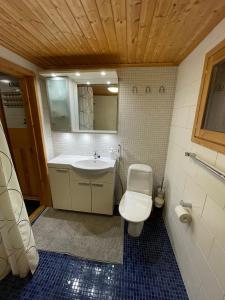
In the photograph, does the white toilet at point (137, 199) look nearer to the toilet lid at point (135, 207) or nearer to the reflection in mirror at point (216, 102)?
the toilet lid at point (135, 207)

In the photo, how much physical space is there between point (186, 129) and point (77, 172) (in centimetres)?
142

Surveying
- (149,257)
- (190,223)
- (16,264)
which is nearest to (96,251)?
(149,257)

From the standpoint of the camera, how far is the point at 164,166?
2.13 metres

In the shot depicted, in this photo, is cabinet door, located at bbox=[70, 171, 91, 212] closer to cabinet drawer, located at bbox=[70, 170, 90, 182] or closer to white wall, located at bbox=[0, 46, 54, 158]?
cabinet drawer, located at bbox=[70, 170, 90, 182]

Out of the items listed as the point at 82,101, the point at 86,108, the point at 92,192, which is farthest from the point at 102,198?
the point at 82,101

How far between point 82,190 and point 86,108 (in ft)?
3.96

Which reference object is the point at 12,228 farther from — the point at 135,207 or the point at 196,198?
the point at 196,198

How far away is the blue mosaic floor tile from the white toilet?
276mm

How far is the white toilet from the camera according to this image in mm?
1550

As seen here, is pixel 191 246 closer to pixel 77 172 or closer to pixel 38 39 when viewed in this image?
pixel 77 172

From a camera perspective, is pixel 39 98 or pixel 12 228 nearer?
pixel 12 228

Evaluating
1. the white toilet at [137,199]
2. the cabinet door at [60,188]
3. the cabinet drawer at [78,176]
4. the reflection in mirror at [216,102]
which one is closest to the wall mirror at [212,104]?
the reflection in mirror at [216,102]

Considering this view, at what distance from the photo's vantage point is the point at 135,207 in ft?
5.39

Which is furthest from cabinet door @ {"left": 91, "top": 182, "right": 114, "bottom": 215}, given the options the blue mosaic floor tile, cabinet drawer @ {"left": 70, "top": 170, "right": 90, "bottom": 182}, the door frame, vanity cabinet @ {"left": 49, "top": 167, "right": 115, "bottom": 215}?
the door frame
